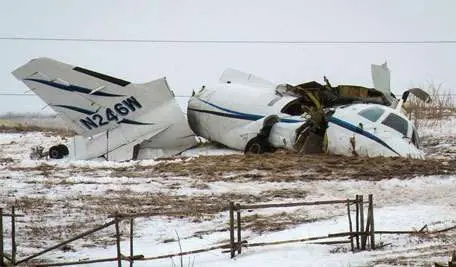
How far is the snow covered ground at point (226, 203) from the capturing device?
31.5 feet

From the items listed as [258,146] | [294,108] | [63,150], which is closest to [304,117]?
[294,108]

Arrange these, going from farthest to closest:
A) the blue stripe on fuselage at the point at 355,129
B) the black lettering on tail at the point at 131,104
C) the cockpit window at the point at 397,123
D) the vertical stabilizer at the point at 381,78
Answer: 1. the vertical stabilizer at the point at 381,78
2. the black lettering on tail at the point at 131,104
3. the cockpit window at the point at 397,123
4. the blue stripe on fuselage at the point at 355,129

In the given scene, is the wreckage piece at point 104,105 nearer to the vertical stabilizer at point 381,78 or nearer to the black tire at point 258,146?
the black tire at point 258,146

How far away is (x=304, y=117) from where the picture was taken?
2100 centimetres

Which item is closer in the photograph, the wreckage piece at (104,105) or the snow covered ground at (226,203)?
the snow covered ground at (226,203)

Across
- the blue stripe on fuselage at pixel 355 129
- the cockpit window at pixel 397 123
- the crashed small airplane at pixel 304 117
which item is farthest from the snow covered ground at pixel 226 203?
the cockpit window at pixel 397 123

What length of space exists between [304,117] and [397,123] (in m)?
2.95

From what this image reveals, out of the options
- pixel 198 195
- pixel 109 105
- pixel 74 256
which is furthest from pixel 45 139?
pixel 74 256

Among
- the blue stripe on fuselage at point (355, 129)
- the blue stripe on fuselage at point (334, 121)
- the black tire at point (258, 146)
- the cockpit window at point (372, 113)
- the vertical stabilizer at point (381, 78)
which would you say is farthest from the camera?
the vertical stabilizer at point (381, 78)

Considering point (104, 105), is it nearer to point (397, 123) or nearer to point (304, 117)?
point (304, 117)

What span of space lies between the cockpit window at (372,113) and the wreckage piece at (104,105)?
21.4ft

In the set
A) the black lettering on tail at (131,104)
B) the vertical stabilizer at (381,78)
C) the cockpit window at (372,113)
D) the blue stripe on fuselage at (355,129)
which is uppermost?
the vertical stabilizer at (381,78)

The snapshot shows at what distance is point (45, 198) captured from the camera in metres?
14.3

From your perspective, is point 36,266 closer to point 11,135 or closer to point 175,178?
point 175,178
